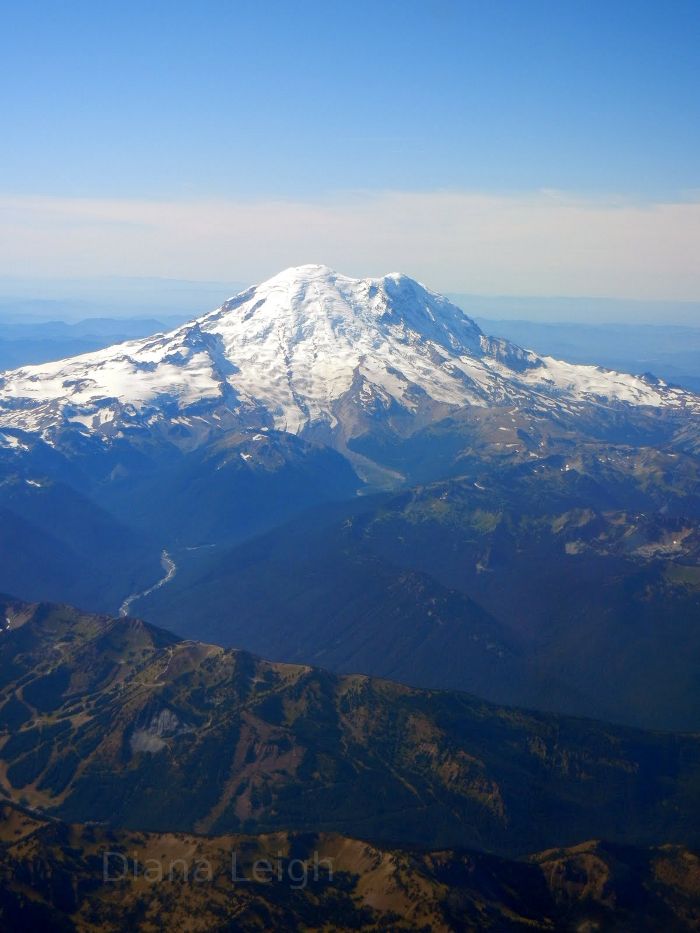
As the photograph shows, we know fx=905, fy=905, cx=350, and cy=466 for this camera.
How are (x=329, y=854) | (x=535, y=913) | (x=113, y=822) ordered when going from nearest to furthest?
1. (x=535, y=913)
2. (x=329, y=854)
3. (x=113, y=822)

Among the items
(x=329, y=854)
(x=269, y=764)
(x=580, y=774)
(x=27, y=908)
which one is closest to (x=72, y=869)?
(x=27, y=908)

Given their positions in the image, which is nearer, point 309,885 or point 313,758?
point 309,885

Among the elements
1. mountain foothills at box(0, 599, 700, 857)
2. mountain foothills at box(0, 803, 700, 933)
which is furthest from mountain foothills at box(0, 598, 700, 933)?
mountain foothills at box(0, 599, 700, 857)

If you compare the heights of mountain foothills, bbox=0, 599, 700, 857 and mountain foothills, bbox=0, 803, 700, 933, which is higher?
mountain foothills, bbox=0, 803, 700, 933

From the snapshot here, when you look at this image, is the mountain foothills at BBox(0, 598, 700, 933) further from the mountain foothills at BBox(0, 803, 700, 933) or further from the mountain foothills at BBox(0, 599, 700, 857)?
the mountain foothills at BBox(0, 599, 700, 857)

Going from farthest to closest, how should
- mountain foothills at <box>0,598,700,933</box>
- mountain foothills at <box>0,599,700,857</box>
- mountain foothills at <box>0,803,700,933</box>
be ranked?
1. mountain foothills at <box>0,599,700,857</box>
2. mountain foothills at <box>0,598,700,933</box>
3. mountain foothills at <box>0,803,700,933</box>

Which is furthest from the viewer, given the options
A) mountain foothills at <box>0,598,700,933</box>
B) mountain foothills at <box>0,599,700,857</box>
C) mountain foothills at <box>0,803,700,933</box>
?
mountain foothills at <box>0,599,700,857</box>

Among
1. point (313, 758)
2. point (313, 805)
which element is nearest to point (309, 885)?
point (313, 805)

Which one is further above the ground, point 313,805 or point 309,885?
point 309,885

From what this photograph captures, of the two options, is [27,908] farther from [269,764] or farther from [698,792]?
[698,792]

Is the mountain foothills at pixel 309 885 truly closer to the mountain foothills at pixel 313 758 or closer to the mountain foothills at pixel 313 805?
the mountain foothills at pixel 313 805

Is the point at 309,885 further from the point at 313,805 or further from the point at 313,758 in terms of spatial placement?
the point at 313,758
